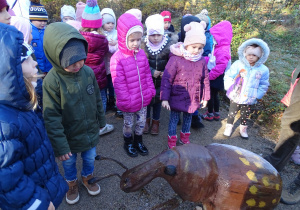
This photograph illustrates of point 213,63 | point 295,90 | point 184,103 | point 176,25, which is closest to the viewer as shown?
point 295,90

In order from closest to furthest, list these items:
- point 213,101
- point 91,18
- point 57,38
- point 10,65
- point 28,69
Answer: point 10,65, point 28,69, point 57,38, point 91,18, point 213,101

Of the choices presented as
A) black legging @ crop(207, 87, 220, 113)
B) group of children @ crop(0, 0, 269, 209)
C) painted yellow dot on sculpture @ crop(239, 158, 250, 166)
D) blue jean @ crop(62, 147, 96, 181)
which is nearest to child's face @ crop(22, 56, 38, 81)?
group of children @ crop(0, 0, 269, 209)

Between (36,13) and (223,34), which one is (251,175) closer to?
(223,34)

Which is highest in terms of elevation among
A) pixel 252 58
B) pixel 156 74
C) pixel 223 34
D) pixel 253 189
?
pixel 223 34

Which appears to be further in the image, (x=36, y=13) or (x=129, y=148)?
(x=36, y=13)

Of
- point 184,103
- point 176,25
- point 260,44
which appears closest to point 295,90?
point 260,44

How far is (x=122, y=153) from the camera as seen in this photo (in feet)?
10.4

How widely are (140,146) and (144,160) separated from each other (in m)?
0.24

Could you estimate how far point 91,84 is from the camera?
209cm

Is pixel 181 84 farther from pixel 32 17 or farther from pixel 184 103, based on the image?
pixel 32 17

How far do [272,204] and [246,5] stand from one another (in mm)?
6859

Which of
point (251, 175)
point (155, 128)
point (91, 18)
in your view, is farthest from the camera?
point (155, 128)

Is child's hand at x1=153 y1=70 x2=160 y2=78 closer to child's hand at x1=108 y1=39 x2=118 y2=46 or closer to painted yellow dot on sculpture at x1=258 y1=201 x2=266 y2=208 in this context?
child's hand at x1=108 y1=39 x2=118 y2=46

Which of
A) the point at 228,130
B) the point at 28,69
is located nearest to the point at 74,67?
the point at 28,69
